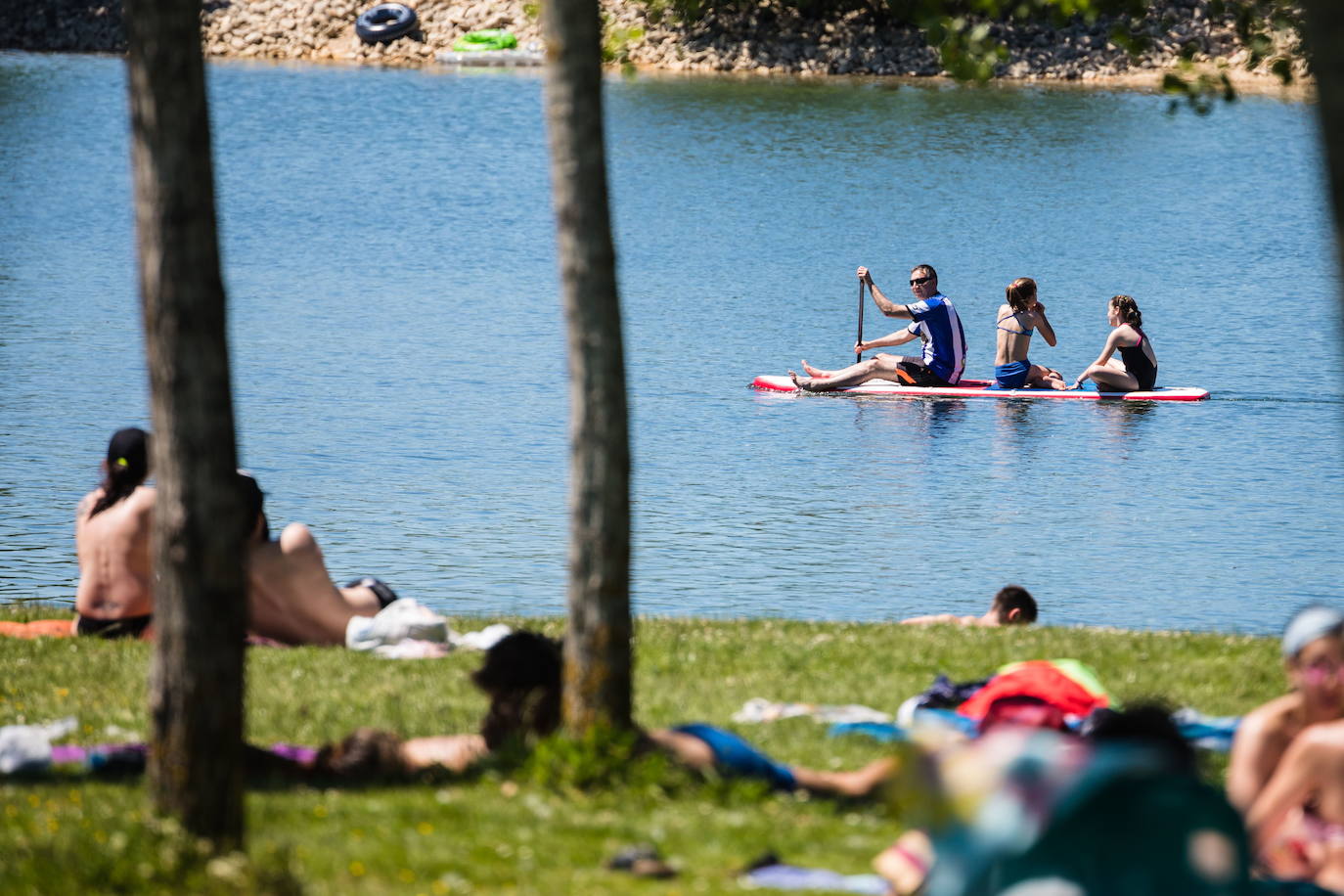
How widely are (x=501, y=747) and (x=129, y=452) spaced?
387cm

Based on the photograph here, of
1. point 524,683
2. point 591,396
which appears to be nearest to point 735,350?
point 524,683

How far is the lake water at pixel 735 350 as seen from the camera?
15.3m

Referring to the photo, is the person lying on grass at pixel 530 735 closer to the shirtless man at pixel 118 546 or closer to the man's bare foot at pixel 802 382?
the shirtless man at pixel 118 546

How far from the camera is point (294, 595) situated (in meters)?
10.2

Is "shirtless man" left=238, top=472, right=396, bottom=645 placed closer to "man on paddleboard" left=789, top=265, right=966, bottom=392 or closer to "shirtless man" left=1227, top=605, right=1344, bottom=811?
"shirtless man" left=1227, top=605, right=1344, bottom=811

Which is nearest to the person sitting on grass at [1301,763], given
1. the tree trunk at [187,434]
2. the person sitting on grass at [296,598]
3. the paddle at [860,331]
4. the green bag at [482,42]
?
the tree trunk at [187,434]

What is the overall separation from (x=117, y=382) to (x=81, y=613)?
12821mm

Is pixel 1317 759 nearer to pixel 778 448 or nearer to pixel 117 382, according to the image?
pixel 778 448

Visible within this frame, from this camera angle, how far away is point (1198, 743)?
7992 millimetres

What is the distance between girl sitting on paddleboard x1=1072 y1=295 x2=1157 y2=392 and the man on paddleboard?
1.57 metres

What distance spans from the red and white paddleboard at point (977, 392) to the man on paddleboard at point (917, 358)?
11cm

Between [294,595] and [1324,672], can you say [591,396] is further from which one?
[294,595]

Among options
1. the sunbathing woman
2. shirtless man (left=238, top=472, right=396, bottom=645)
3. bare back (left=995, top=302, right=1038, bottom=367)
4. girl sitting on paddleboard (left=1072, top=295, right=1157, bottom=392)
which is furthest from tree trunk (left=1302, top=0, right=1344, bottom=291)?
girl sitting on paddleboard (left=1072, top=295, right=1157, bottom=392)

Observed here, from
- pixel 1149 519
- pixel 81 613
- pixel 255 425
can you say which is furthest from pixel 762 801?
pixel 255 425
